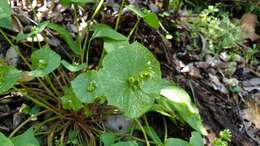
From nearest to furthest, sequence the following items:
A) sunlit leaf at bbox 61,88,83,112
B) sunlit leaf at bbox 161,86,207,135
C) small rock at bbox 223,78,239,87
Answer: sunlit leaf at bbox 61,88,83,112, sunlit leaf at bbox 161,86,207,135, small rock at bbox 223,78,239,87

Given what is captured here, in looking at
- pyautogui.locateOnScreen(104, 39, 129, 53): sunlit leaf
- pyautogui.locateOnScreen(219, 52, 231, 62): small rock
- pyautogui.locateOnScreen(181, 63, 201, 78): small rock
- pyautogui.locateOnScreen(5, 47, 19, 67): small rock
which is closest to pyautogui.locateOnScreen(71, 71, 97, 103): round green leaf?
pyautogui.locateOnScreen(104, 39, 129, 53): sunlit leaf

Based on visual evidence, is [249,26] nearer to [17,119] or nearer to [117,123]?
[117,123]

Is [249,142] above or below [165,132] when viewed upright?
below

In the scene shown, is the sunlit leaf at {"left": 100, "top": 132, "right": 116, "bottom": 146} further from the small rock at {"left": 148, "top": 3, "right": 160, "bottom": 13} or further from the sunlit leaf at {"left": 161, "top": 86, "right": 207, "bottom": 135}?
the small rock at {"left": 148, "top": 3, "right": 160, "bottom": 13}

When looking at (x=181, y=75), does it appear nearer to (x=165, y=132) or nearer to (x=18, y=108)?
(x=165, y=132)

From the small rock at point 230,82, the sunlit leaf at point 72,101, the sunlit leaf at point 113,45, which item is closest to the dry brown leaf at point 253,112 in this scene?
the small rock at point 230,82

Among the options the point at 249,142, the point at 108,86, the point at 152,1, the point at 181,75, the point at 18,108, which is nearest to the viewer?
the point at 108,86

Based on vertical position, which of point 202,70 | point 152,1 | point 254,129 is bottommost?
point 254,129

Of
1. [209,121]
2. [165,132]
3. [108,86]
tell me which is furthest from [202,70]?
[108,86]
